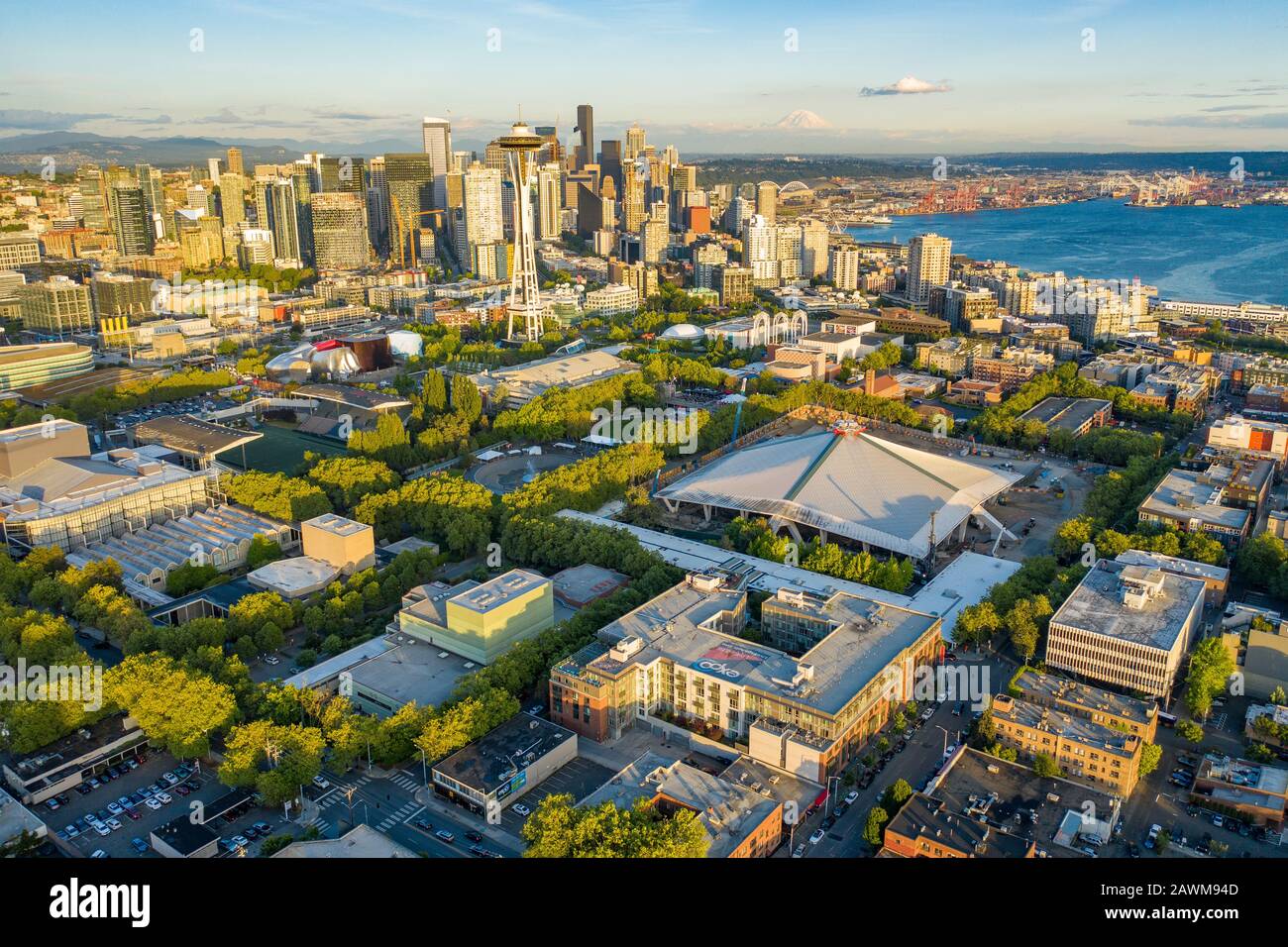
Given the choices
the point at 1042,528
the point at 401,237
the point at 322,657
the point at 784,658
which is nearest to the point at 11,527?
the point at 322,657

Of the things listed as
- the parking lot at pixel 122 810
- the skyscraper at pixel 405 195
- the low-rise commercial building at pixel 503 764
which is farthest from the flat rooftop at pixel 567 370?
the skyscraper at pixel 405 195

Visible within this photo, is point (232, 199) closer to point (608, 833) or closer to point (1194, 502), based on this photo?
point (1194, 502)

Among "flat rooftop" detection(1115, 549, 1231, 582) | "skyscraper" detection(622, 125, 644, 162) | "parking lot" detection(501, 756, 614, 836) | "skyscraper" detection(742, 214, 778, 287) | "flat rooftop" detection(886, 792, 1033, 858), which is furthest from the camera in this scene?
"skyscraper" detection(622, 125, 644, 162)

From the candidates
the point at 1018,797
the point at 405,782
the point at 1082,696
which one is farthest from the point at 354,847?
the point at 1082,696

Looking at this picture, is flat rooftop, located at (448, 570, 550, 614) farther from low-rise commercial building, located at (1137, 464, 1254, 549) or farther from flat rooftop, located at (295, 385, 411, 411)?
flat rooftop, located at (295, 385, 411, 411)

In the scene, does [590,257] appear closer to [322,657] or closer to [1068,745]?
[322,657]

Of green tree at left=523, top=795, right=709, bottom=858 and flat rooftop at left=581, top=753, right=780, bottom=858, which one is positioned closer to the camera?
green tree at left=523, top=795, right=709, bottom=858

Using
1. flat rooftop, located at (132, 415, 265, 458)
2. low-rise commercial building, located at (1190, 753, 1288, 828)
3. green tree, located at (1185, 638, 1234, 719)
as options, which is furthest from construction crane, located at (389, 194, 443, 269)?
low-rise commercial building, located at (1190, 753, 1288, 828)
